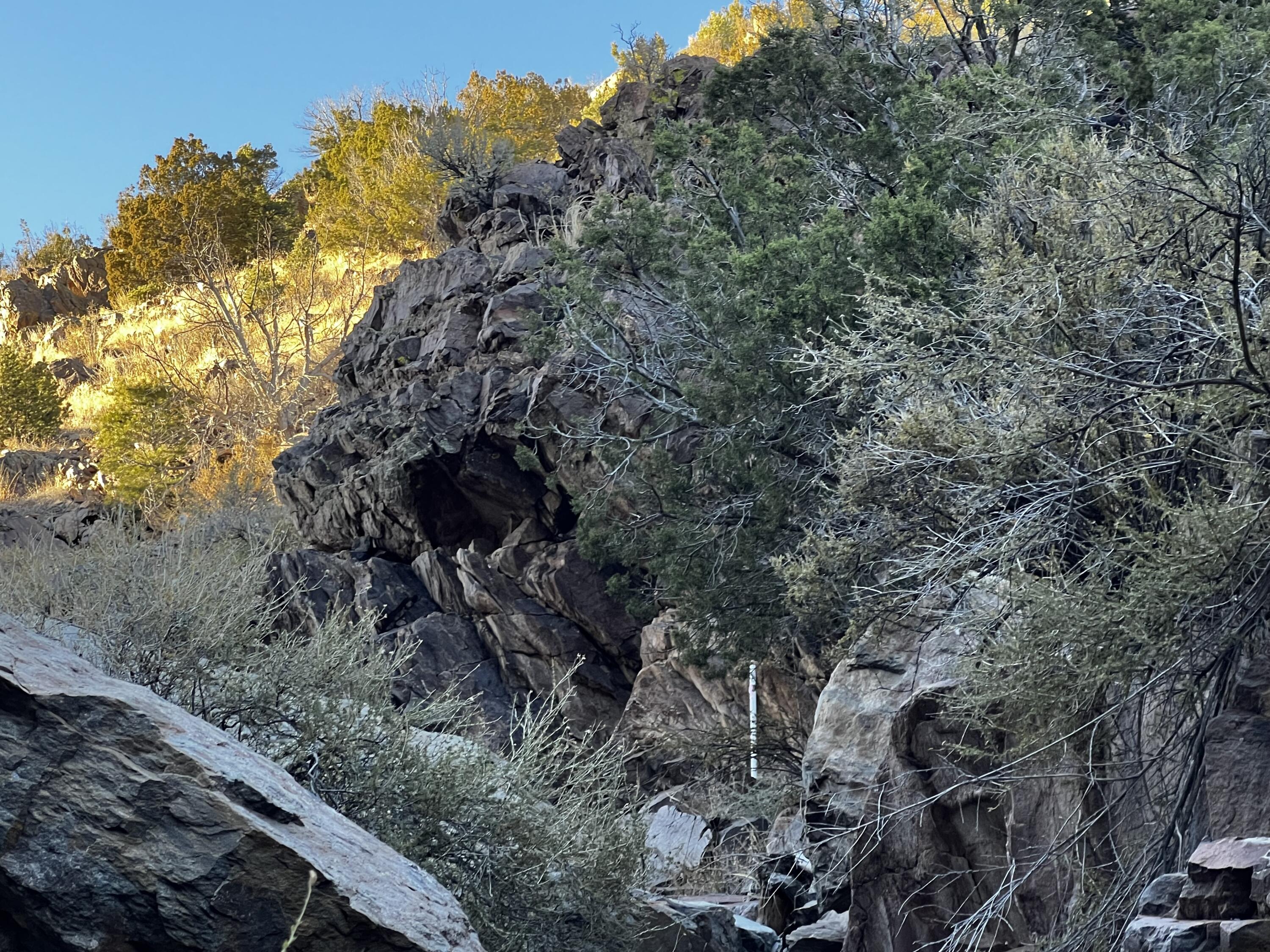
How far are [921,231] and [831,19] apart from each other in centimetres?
804

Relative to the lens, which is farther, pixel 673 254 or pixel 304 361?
pixel 304 361

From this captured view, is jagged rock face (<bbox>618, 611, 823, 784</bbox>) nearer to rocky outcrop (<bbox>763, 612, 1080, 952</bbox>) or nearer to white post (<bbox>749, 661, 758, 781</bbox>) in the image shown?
white post (<bbox>749, 661, 758, 781</bbox>)

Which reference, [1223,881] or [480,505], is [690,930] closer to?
[1223,881]

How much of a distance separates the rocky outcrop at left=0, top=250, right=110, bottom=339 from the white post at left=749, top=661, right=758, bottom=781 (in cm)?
3667

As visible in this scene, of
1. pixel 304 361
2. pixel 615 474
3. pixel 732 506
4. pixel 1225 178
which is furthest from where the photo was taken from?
pixel 304 361

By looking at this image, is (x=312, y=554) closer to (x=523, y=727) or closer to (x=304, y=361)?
(x=523, y=727)

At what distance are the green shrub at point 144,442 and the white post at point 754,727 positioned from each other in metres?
19.3

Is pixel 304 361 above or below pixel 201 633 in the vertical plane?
above

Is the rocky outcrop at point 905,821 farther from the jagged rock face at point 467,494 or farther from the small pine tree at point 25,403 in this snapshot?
the small pine tree at point 25,403

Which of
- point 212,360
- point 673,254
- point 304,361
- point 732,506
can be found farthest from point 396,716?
point 212,360

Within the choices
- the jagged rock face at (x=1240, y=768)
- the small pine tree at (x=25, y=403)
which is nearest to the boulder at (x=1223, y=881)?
the jagged rock face at (x=1240, y=768)

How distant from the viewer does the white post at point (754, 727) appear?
12.2m

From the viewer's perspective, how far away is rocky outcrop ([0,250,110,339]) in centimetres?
4288

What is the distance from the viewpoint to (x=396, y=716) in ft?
22.5
